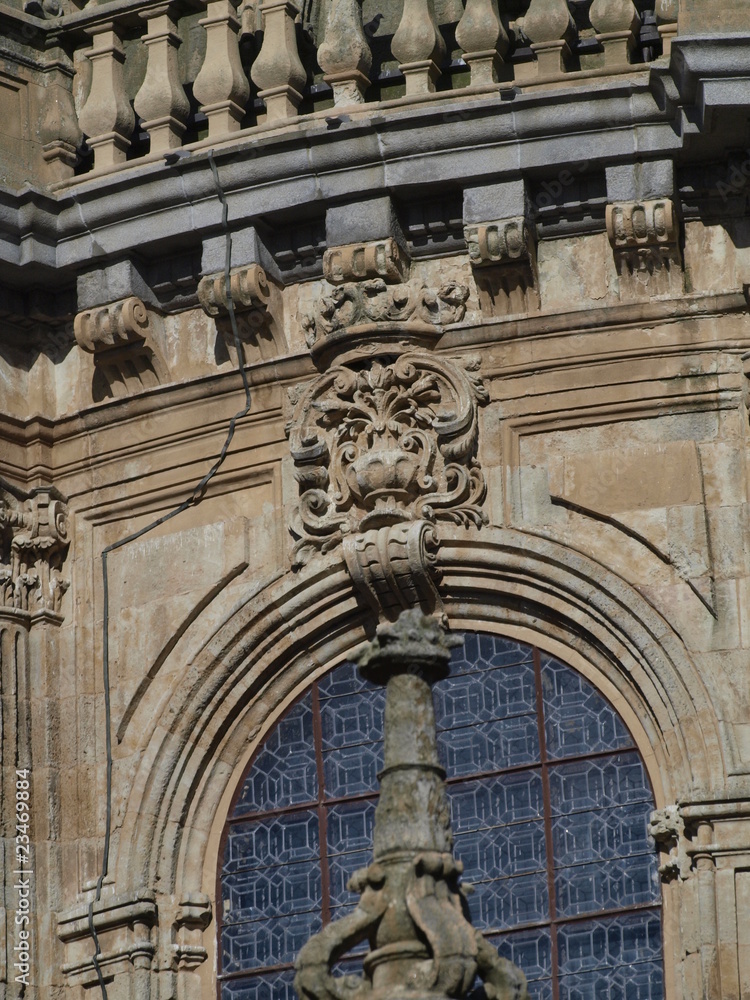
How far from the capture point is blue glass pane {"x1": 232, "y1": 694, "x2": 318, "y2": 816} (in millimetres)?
22281

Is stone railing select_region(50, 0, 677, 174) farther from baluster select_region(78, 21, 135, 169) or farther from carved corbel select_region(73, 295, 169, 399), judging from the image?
carved corbel select_region(73, 295, 169, 399)

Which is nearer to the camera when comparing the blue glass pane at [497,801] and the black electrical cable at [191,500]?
the blue glass pane at [497,801]

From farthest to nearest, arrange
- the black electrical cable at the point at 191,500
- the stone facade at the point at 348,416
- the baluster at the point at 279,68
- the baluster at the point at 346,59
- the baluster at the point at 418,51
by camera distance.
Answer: the baluster at the point at 279,68, the baluster at the point at 346,59, the baluster at the point at 418,51, the black electrical cable at the point at 191,500, the stone facade at the point at 348,416

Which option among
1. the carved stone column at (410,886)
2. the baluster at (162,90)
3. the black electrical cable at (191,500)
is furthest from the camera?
the baluster at (162,90)

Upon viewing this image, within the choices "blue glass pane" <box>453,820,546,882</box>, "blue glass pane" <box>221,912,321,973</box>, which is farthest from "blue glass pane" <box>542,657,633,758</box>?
"blue glass pane" <box>221,912,321,973</box>

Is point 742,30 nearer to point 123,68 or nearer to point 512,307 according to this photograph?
point 512,307

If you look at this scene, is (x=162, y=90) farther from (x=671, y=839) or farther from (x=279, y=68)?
(x=671, y=839)

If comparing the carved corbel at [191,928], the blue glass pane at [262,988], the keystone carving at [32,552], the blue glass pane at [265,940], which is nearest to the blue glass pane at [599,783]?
the blue glass pane at [265,940]

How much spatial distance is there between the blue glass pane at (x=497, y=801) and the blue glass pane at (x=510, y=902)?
378 mm

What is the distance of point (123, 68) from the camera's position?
78.4 feet

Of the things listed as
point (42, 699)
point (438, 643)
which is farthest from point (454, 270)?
point (438, 643)

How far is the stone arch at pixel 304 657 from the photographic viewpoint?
21578 millimetres

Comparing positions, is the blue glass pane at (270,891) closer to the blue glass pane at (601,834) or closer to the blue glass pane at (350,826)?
the blue glass pane at (350,826)

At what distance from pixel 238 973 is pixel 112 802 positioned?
1.32m
